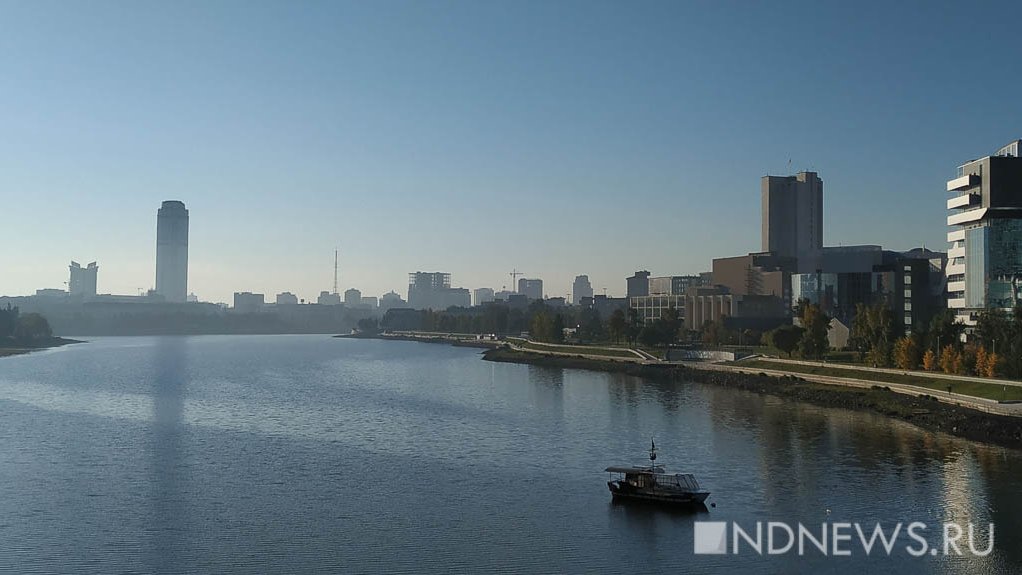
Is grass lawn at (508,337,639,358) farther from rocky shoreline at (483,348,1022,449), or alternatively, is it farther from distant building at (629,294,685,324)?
distant building at (629,294,685,324)

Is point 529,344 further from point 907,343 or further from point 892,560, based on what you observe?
point 892,560

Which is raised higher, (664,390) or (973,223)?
(973,223)

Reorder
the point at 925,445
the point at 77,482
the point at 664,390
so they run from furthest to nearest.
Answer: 1. the point at 664,390
2. the point at 925,445
3. the point at 77,482

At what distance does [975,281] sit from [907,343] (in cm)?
1606

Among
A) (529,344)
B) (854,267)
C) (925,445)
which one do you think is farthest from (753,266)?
(925,445)

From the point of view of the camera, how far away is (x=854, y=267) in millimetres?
175000

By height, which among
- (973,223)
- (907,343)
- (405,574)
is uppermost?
(973,223)

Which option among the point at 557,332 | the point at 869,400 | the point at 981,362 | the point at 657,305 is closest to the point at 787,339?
the point at 869,400

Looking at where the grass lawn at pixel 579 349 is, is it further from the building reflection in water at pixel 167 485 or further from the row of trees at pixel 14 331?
the row of trees at pixel 14 331

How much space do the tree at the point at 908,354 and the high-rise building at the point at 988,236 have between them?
12480 mm

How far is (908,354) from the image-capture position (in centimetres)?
7931
